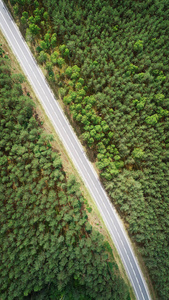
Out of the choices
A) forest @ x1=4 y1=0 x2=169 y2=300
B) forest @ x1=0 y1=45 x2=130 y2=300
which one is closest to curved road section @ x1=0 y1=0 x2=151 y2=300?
forest @ x1=4 y1=0 x2=169 y2=300

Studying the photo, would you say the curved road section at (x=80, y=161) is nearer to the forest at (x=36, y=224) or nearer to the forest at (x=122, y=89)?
the forest at (x=122, y=89)

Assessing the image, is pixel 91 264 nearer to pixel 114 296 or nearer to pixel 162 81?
pixel 114 296

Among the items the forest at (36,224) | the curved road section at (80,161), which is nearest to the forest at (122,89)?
the curved road section at (80,161)

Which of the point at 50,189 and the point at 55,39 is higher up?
the point at 55,39

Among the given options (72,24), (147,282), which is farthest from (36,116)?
(147,282)

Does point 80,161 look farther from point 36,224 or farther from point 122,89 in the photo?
point 122,89

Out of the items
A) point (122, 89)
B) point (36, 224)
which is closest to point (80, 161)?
point (36, 224)

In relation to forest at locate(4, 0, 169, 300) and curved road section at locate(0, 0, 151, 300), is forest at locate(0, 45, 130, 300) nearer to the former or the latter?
curved road section at locate(0, 0, 151, 300)
